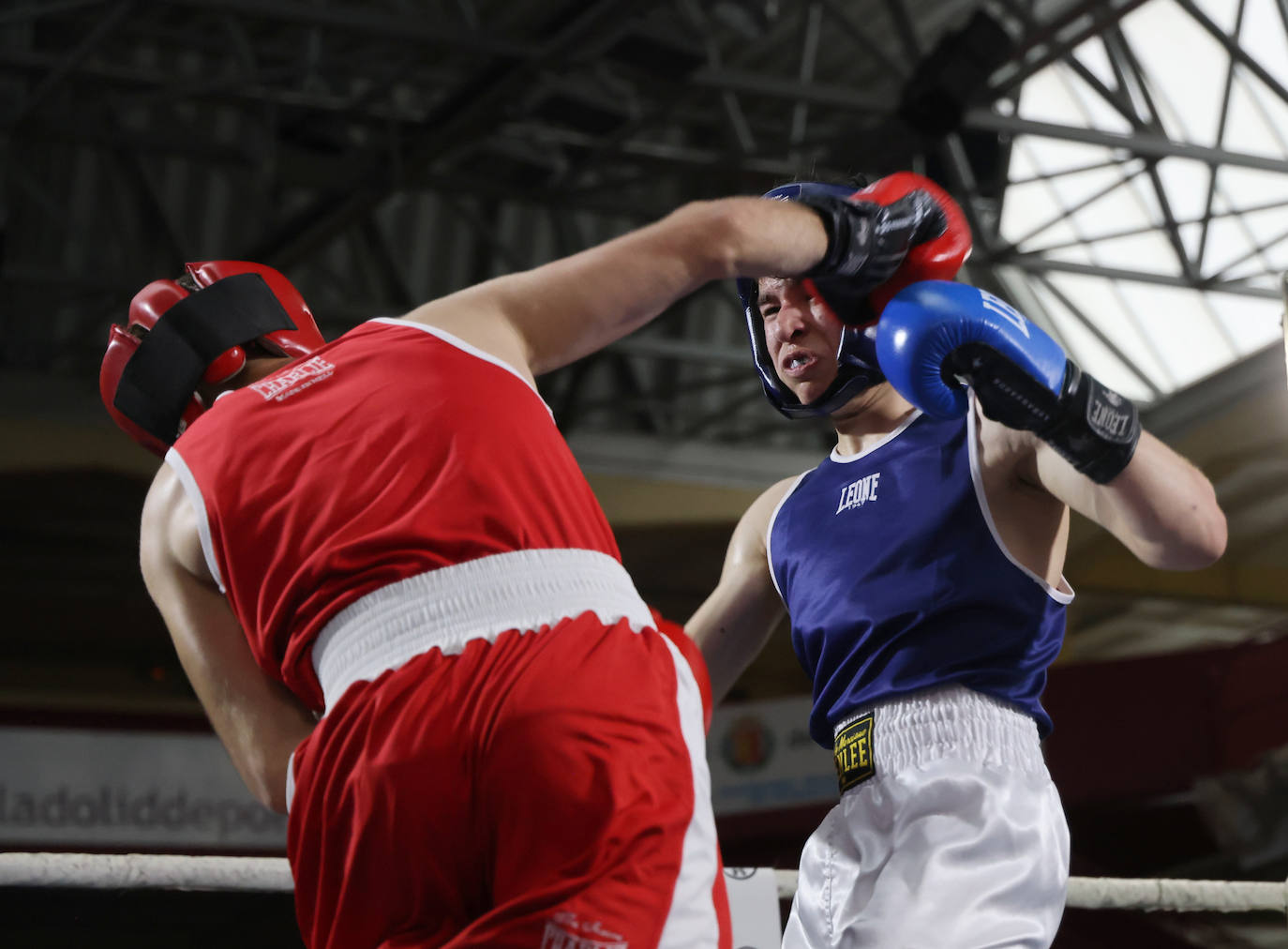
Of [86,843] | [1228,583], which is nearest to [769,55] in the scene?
[1228,583]

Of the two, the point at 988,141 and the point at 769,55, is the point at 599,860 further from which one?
the point at 769,55

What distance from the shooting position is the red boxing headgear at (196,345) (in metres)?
1.33

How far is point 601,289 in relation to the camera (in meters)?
1.13

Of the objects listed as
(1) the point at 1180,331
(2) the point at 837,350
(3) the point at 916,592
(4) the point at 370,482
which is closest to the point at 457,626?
(4) the point at 370,482

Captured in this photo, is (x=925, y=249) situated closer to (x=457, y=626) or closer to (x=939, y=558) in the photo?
(x=939, y=558)

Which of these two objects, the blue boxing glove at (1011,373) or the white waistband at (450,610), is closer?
the white waistband at (450,610)

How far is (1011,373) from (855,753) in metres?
0.54

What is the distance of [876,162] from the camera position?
622 centimetres

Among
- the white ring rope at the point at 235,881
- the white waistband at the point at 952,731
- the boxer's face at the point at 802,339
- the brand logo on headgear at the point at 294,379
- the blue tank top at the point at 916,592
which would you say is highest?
the brand logo on headgear at the point at 294,379

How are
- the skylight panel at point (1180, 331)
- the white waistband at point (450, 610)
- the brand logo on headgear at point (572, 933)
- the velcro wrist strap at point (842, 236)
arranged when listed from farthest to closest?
the skylight panel at point (1180, 331) < the velcro wrist strap at point (842, 236) < the white waistband at point (450, 610) < the brand logo on headgear at point (572, 933)

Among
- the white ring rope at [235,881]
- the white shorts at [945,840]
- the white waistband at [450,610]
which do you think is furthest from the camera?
the white ring rope at [235,881]

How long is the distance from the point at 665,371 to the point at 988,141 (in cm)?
286

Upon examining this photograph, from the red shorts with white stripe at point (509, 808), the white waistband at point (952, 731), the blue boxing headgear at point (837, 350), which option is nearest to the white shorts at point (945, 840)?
the white waistband at point (952, 731)

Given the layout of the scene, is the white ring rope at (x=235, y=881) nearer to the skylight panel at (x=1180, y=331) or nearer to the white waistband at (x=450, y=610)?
the white waistband at (x=450, y=610)
